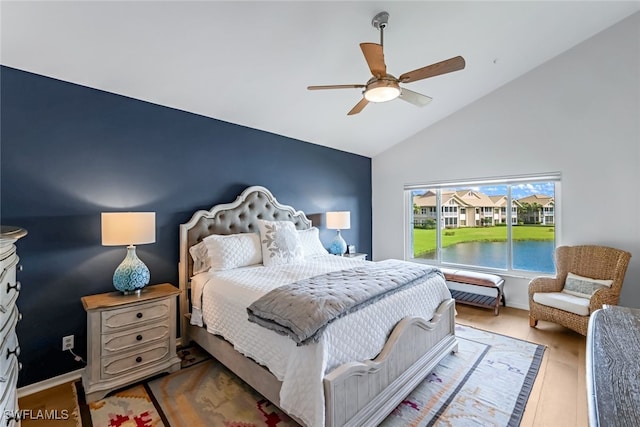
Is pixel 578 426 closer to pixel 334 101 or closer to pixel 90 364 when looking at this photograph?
pixel 90 364

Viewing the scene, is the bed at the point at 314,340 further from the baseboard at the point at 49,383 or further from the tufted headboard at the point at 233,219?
the baseboard at the point at 49,383

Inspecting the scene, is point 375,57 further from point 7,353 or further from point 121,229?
point 7,353

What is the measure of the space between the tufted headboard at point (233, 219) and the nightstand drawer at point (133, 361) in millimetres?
511

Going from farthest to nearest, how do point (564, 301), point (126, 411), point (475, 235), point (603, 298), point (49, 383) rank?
point (475, 235)
point (564, 301)
point (603, 298)
point (49, 383)
point (126, 411)

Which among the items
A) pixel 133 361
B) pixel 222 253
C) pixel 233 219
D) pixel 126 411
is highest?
pixel 233 219

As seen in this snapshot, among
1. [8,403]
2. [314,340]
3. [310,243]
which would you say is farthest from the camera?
[310,243]

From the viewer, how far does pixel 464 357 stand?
105 inches

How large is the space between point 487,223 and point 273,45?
151 inches

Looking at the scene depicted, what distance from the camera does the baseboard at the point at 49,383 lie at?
83.1 inches

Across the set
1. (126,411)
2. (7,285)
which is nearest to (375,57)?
(7,285)

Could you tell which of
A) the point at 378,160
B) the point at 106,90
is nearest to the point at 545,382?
the point at 378,160

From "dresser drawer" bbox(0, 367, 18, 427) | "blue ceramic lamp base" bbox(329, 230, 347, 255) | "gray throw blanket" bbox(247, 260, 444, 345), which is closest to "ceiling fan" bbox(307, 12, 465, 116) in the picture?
"gray throw blanket" bbox(247, 260, 444, 345)

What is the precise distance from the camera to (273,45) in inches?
96.1

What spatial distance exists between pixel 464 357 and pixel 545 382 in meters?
0.59
